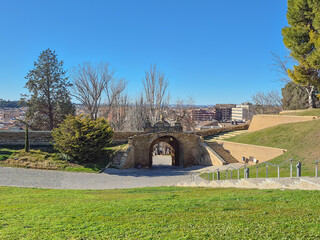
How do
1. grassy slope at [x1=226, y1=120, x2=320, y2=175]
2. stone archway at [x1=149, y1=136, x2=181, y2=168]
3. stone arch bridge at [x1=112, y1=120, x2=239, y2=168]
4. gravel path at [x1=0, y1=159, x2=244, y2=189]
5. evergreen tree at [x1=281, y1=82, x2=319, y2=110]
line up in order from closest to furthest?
gravel path at [x1=0, y1=159, x2=244, y2=189]
grassy slope at [x1=226, y1=120, x2=320, y2=175]
stone arch bridge at [x1=112, y1=120, x2=239, y2=168]
stone archway at [x1=149, y1=136, x2=181, y2=168]
evergreen tree at [x1=281, y1=82, x2=319, y2=110]

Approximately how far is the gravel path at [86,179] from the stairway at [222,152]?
4293 mm

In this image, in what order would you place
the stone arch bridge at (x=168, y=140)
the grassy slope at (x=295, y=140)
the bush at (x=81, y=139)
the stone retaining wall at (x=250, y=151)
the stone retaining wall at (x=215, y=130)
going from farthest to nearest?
the stone retaining wall at (x=215, y=130)
the stone arch bridge at (x=168, y=140)
the bush at (x=81, y=139)
the stone retaining wall at (x=250, y=151)
the grassy slope at (x=295, y=140)

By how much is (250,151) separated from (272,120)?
691 cm

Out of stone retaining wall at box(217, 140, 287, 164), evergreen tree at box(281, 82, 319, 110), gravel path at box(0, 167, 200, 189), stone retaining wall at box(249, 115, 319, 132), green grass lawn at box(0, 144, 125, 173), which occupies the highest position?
evergreen tree at box(281, 82, 319, 110)

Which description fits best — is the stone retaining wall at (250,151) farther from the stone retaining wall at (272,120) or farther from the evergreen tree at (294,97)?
the evergreen tree at (294,97)

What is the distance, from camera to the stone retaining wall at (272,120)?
24.2 meters

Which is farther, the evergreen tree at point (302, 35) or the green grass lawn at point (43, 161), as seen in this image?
the evergreen tree at point (302, 35)

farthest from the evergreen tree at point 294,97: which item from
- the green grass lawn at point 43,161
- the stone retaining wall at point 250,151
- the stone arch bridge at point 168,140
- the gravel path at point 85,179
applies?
the green grass lawn at point 43,161

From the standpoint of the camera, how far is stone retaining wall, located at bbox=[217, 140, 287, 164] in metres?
19.8

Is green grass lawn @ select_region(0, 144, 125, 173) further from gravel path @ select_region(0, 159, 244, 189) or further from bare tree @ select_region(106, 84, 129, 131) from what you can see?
bare tree @ select_region(106, 84, 129, 131)

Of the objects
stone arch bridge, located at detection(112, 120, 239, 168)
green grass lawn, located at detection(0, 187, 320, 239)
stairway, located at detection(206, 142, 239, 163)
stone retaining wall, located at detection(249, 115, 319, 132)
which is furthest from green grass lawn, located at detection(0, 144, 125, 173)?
stone retaining wall, located at detection(249, 115, 319, 132)

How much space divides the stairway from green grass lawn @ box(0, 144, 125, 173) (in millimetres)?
9855

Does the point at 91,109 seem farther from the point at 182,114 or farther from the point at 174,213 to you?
the point at 174,213

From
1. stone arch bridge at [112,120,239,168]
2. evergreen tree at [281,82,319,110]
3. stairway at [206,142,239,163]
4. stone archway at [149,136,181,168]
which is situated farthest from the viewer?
evergreen tree at [281,82,319,110]
